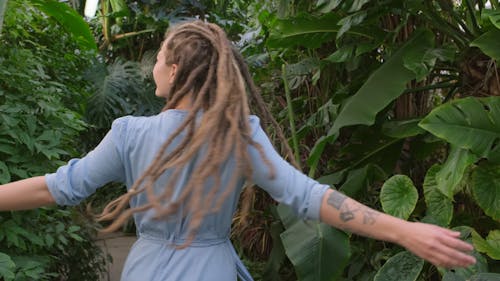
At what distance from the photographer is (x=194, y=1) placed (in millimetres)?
8680

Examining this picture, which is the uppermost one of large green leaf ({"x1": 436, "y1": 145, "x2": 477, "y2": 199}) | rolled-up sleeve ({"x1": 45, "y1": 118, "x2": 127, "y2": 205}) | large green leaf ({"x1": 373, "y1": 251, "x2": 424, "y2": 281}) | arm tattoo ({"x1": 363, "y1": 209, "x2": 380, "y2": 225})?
rolled-up sleeve ({"x1": 45, "y1": 118, "x2": 127, "y2": 205})

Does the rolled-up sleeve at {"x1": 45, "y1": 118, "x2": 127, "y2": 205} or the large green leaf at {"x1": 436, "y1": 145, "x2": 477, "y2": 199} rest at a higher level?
the rolled-up sleeve at {"x1": 45, "y1": 118, "x2": 127, "y2": 205}

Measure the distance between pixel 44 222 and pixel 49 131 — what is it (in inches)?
20.4

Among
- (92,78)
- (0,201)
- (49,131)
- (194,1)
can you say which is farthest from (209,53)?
(194,1)

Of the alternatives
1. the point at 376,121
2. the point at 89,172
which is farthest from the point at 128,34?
the point at 89,172

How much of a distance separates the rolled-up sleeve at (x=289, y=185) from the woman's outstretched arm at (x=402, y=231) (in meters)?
0.03

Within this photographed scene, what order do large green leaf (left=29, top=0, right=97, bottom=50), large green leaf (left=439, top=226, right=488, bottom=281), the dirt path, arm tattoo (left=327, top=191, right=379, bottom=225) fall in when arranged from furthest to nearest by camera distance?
the dirt path
large green leaf (left=29, top=0, right=97, bottom=50)
large green leaf (left=439, top=226, right=488, bottom=281)
arm tattoo (left=327, top=191, right=379, bottom=225)

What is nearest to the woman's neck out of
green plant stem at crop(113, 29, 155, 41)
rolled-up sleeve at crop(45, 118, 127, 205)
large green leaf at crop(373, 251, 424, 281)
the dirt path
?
rolled-up sleeve at crop(45, 118, 127, 205)

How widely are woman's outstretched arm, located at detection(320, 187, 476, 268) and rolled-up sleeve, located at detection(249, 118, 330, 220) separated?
0.03 m

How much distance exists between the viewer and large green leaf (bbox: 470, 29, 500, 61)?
3.11 m

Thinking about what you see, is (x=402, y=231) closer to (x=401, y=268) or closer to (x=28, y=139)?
(x=401, y=268)

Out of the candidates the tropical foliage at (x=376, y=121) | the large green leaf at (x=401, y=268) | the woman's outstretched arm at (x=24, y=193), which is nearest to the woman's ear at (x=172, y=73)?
the woman's outstretched arm at (x=24, y=193)

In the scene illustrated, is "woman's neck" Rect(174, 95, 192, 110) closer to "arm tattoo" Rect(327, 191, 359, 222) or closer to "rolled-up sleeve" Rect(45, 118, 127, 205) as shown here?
"rolled-up sleeve" Rect(45, 118, 127, 205)

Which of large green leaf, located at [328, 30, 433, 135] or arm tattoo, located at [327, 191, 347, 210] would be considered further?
large green leaf, located at [328, 30, 433, 135]
